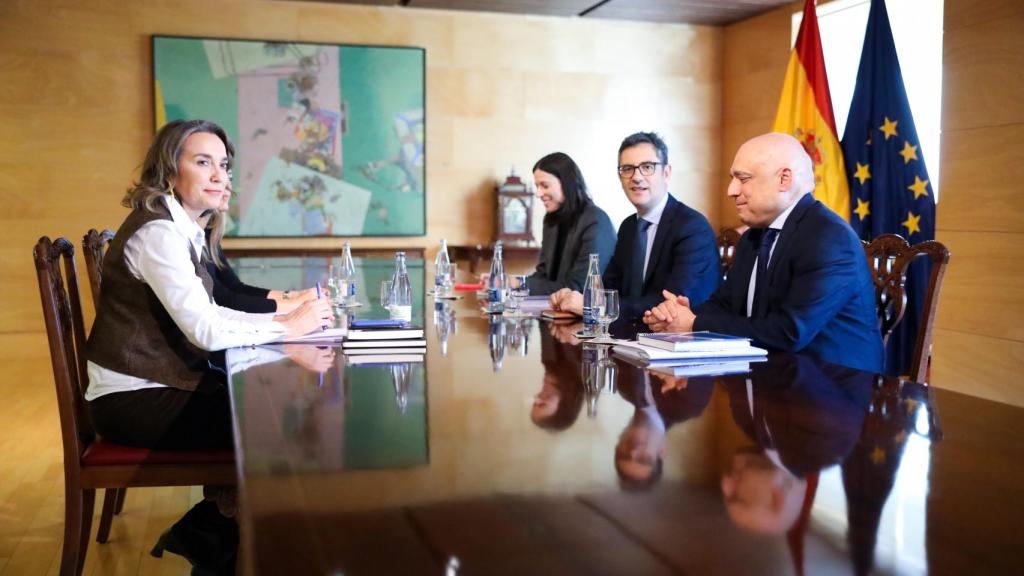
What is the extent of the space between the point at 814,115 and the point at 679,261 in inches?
138

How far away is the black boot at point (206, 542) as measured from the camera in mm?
2672

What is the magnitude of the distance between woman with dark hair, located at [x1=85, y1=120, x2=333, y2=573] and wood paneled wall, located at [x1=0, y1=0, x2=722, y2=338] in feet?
16.3

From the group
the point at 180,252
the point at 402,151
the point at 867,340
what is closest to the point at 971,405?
the point at 867,340

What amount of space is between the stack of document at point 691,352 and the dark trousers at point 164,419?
105cm

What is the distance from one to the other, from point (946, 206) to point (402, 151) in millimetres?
4106

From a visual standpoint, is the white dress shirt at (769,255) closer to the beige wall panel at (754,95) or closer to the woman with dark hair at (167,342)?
the woman with dark hair at (167,342)

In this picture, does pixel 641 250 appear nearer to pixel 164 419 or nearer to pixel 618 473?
pixel 164 419

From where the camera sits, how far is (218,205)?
293cm

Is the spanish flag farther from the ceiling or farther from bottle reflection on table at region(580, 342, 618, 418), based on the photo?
bottle reflection on table at region(580, 342, 618, 418)

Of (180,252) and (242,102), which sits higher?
(242,102)

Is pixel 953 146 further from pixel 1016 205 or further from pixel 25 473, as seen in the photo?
pixel 25 473

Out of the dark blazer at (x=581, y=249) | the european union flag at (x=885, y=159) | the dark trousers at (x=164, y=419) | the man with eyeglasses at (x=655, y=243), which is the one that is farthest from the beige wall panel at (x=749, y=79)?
the dark trousers at (x=164, y=419)

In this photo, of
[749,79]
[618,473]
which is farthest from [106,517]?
[749,79]

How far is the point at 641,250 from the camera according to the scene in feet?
12.6
